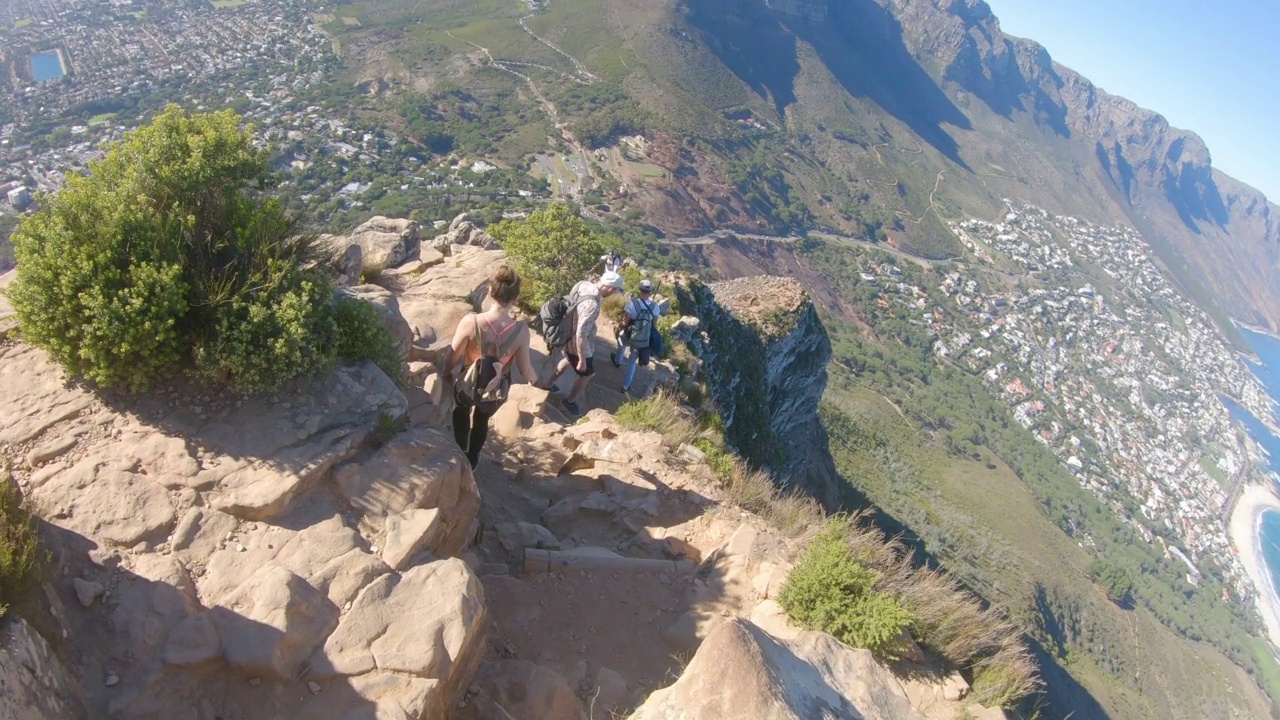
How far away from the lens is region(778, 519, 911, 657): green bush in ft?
16.0

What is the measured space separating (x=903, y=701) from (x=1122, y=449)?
106441 mm

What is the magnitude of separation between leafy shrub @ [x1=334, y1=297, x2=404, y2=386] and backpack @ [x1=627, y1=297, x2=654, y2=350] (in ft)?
14.8

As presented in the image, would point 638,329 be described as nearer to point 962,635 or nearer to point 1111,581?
point 962,635

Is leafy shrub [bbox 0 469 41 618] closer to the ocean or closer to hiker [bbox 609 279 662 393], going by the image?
hiker [bbox 609 279 662 393]

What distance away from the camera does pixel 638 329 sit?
31.7 feet

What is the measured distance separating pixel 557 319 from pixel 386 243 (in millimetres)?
5130

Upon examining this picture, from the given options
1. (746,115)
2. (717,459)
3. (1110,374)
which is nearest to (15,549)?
(717,459)

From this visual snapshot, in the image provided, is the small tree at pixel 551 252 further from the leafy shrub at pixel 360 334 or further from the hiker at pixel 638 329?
the leafy shrub at pixel 360 334

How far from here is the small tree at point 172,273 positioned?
4.22 metres

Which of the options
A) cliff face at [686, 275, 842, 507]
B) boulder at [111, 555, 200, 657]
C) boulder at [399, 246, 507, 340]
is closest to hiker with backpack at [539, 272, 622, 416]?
boulder at [399, 246, 507, 340]

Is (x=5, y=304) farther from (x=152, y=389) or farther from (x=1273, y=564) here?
(x=1273, y=564)

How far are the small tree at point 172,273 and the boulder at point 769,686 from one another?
345cm

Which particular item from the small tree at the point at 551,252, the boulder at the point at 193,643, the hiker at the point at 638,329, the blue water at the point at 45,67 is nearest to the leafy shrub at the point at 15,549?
the boulder at the point at 193,643

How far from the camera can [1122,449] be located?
→ 88.4 m
